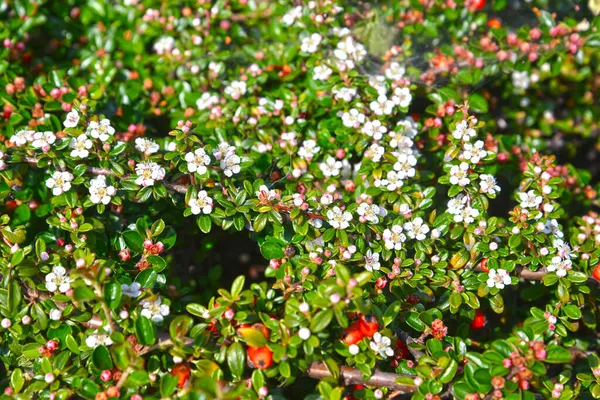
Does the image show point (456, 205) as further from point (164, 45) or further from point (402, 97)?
point (164, 45)

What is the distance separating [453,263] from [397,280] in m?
0.23

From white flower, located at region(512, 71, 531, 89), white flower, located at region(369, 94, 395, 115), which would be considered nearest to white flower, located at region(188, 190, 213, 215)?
white flower, located at region(369, 94, 395, 115)

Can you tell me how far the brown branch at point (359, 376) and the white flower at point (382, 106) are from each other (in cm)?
107

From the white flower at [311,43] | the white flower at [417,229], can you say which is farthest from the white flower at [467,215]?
the white flower at [311,43]

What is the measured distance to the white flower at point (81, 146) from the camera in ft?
6.11

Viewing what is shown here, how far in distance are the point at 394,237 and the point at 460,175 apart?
38cm

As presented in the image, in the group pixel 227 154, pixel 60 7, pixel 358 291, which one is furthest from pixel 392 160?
pixel 60 7

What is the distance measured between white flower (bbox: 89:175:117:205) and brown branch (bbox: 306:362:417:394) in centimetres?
89

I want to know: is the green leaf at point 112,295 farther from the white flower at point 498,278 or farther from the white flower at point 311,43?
the white flower at point 311,43

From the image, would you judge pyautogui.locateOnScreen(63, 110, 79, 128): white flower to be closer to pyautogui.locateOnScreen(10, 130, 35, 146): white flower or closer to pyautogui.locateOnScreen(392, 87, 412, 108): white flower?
pyautogui.locateOnScreen(10, 130, 35, 146): white flower

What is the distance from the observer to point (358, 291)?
55.9 inches

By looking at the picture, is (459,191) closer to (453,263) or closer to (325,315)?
(453,263)

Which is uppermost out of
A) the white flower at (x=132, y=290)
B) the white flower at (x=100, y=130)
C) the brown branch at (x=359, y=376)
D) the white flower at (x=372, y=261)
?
the white flower at (x=100, y=130)

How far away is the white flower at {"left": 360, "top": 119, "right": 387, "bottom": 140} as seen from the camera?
2.18 m
